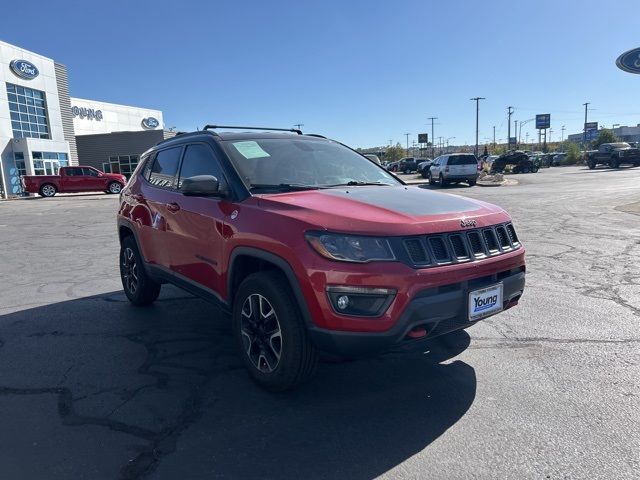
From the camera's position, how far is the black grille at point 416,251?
2.96 metres

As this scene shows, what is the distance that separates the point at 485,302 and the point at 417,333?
61 centimetres

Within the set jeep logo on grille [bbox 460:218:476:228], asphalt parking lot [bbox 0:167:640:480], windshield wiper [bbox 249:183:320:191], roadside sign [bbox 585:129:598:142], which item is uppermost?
roadside sign [bbox 585:129:598:142]

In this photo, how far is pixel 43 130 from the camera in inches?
1524

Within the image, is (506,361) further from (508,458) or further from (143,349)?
(143,349)

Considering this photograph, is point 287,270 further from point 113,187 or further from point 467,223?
point 113,187

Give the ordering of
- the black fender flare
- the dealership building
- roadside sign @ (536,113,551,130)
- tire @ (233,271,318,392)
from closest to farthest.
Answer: the black fender flare → tire @ (233,271,318,392) → the dealership building → roadside sign @ (536,113,551,130)

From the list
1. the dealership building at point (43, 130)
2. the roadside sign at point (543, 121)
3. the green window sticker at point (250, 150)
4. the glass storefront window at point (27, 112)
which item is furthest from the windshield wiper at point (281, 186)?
the roadside sign at point (543, 121)

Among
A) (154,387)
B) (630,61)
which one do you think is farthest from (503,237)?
(630,61)

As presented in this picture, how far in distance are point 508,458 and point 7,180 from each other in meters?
39.4

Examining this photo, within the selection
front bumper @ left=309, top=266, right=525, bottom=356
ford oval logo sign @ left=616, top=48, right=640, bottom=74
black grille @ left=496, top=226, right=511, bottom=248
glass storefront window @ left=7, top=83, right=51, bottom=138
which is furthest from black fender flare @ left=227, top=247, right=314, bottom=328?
glass storefront window @ left=7, top=83, right=51, bottom=138

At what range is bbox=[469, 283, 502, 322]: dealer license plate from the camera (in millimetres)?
3160

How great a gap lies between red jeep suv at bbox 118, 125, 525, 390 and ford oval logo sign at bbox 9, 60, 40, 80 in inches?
1507

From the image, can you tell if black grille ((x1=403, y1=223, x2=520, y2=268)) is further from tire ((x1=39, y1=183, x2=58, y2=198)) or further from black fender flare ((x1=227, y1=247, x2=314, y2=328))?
tire ((x1=39, y1=183, x2=58, y2=198))

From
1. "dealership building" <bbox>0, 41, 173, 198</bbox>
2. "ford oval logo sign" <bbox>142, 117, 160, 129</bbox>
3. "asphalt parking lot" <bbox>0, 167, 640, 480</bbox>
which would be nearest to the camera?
"asphalt parking lot" <bbox>0, 167, 640, 480</bbox>
